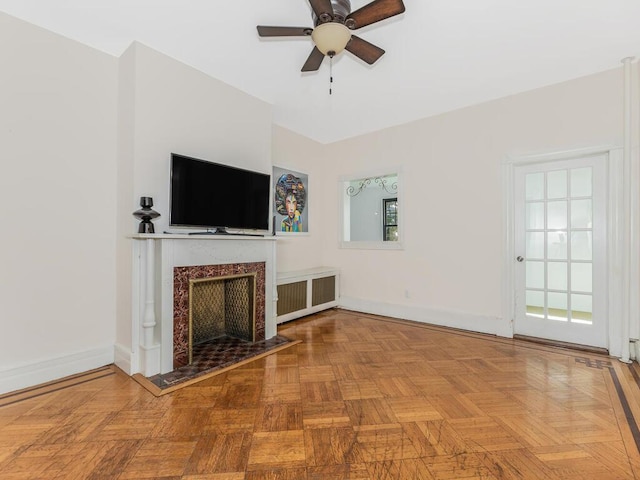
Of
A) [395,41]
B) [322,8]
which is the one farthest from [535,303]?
[322,8]

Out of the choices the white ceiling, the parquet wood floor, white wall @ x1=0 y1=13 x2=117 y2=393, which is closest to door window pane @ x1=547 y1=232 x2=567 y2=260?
the parquet wood floor

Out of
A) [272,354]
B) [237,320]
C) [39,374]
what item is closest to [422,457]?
[272,354]

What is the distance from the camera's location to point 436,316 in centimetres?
382

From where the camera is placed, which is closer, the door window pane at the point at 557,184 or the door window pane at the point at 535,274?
the door window pane at the point at 557,184

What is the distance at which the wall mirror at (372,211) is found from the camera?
4.32 meters

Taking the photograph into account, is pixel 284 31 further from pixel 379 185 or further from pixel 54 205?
pixel 379 185

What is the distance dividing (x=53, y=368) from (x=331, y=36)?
126 inches

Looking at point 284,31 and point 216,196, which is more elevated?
point 284,31

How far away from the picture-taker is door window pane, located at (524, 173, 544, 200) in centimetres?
328

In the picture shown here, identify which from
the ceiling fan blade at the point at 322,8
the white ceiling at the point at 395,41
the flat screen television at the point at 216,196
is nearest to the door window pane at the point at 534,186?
the white ceiling at the point at 395,41

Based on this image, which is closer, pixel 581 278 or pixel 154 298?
pixel 154 298

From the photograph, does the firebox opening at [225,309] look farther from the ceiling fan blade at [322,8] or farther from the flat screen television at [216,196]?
the ceiling fan blade at [322,8]

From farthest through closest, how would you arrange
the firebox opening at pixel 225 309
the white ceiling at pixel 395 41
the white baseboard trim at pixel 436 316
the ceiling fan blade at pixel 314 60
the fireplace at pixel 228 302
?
the white baseboard trim at pixel 436 316
the firebox opening at pixel 225 309
the fireplace at pixel 228 302
the ceiling fan blade at pixel 314 60
the white ceiling at pixel 395 41

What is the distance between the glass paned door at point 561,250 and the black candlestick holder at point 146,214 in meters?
3.68
